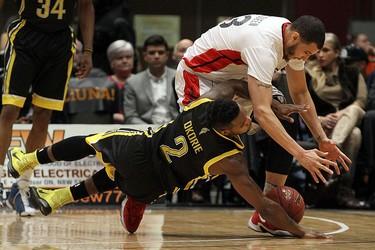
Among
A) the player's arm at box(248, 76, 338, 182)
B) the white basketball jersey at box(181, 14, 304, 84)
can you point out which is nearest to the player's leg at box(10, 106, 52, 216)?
the white basketball jersey at box(181, 14, 304, 84)

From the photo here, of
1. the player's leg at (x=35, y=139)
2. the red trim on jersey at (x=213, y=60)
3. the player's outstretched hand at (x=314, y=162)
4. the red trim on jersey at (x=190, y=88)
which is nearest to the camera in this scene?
the player's outstretched hand at (x=314, y=162)

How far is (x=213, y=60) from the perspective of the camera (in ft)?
16.7

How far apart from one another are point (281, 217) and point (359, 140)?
10.7 feet

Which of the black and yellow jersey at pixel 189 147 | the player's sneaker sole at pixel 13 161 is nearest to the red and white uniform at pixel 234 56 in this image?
the black and yellow jersey at pixel 189 147

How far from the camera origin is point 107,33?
9.41 metres

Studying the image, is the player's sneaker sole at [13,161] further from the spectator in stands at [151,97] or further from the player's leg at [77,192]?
the spectator in stands at [151,97]

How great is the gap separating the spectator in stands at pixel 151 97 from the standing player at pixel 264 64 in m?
2.81

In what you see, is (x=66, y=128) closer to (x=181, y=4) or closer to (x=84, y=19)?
(x=84, y=19)

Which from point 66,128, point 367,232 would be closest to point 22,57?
point 66,128

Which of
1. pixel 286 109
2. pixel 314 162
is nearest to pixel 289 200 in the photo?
pixel 286 109

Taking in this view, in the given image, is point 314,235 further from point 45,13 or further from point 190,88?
point 45,13

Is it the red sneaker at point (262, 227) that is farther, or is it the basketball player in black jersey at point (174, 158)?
the red sneaker at point (262, 227)

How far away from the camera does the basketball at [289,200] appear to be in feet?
16.4

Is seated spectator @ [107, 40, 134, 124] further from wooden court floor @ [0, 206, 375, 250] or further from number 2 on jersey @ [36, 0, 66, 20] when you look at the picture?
number 2 on jersey @ [36, 0, 66, 20]
